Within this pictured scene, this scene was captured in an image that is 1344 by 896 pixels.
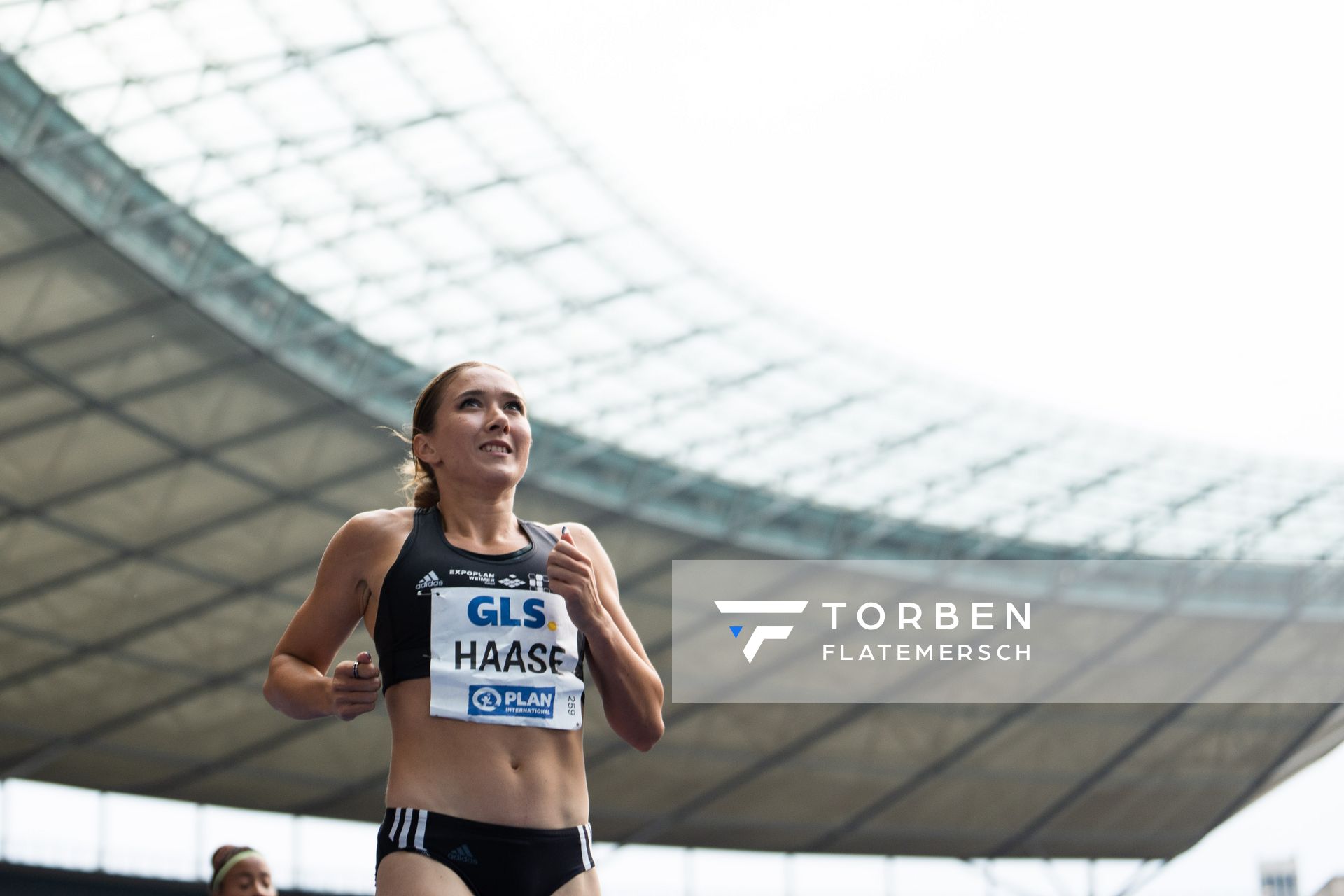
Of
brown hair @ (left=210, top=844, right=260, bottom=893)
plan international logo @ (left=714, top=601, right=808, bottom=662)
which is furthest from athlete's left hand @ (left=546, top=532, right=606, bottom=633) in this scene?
plan international logo @ (left=714, top=601, right=808, bottom=662)

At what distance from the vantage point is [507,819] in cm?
291

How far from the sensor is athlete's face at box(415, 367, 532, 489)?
10.5 feet

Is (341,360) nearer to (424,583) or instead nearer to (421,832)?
(424,583)

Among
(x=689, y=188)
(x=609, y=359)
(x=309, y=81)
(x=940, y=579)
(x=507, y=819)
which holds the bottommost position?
(x=507, y=819)

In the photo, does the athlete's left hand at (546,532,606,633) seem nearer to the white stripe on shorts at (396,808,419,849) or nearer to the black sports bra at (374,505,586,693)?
the black sports bra at (374,505,586,693)

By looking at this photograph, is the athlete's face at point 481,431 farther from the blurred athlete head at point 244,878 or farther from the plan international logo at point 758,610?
the plan international logo at point 758,610

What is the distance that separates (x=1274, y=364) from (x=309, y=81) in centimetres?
2702

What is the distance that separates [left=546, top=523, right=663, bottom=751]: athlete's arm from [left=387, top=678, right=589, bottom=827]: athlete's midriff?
188mm

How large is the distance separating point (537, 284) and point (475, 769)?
23732 millimetres

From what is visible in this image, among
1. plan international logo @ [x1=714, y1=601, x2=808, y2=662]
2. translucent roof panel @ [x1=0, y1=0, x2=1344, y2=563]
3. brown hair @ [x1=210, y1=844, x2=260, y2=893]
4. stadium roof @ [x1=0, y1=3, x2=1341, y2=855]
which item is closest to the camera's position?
brown hair @ [x1=210, y1=844, x2=260, y2=893]

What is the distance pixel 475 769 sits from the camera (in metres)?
2.93

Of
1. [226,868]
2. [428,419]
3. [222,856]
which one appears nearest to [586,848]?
[428,419]

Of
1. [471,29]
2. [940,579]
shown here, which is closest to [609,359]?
[471,29]

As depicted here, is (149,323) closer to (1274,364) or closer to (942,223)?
(942,223)
